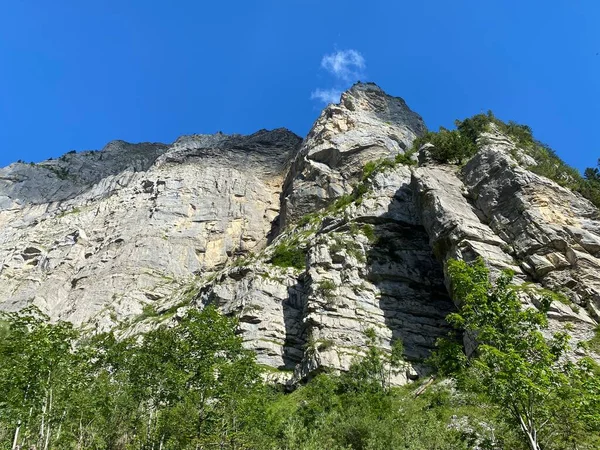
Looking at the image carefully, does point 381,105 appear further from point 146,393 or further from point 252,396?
point 252,396

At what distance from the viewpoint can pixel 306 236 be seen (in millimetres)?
57938

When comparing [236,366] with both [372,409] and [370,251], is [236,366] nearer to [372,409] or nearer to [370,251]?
[372,409]

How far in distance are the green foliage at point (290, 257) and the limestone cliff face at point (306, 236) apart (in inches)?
43.7

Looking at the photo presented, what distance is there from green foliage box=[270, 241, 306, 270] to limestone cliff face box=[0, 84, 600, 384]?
3.64 ft

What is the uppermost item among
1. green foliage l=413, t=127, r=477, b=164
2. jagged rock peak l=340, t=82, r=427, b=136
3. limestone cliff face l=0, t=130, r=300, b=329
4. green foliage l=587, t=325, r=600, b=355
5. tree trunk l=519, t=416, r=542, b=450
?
jagged rock peak l=340, t=82, r=427, b=136

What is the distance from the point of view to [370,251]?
45188 mm

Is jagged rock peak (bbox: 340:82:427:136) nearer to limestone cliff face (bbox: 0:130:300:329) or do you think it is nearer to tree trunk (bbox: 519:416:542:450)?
limestone cliff face (bbox: 0:130:300:329)

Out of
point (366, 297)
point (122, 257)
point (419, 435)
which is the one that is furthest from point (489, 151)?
point (122, 257)

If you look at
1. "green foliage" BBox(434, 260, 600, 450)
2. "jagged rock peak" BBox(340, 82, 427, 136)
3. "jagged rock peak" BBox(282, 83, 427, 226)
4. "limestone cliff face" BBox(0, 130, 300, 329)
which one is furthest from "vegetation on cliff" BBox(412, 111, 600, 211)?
"limestone cliff face" BBox(0, 130, 300, 329)

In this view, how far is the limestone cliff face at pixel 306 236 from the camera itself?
3522 centimetres

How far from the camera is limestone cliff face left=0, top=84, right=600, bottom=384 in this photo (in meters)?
35.2

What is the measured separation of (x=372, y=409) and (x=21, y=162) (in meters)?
→ 129

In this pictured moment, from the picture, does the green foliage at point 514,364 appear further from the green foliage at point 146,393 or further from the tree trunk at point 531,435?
the green foliage at point 146,393

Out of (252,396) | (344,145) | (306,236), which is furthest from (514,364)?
(344,145)
